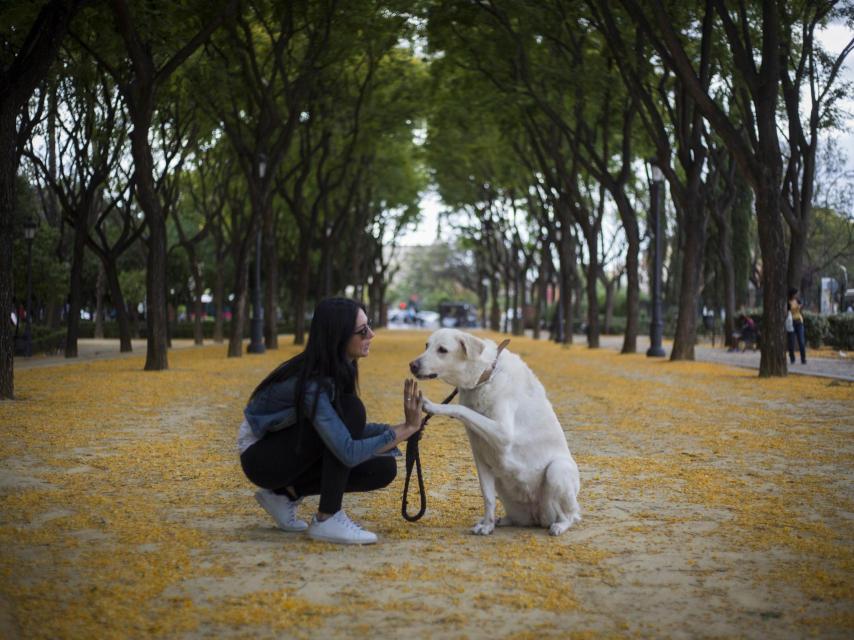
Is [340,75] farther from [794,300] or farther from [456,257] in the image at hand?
[456,257]

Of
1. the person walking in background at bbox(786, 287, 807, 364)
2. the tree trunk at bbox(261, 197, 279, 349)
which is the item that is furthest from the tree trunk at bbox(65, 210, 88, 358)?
the person walking in background at bbox(786, 287, 807, 364)

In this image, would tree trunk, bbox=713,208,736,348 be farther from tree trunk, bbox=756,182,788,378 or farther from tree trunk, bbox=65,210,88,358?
tree trunk, bbox=65,210,88,358

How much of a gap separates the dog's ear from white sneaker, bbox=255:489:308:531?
4.64 ft

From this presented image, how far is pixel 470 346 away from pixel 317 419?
0.94 meters

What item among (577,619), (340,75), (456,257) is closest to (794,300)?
(340,75)

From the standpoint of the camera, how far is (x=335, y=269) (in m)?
60.6

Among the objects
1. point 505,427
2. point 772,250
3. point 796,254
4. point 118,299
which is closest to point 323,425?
point 505,427

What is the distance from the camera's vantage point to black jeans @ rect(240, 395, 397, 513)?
5598mm

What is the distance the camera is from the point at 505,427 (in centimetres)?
560

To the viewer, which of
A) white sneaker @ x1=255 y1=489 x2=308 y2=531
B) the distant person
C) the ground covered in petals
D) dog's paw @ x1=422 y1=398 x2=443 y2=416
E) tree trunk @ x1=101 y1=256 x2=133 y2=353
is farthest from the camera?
the distant person

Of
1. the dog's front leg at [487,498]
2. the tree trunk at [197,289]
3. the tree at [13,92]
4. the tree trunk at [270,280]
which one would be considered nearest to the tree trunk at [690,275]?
the tree trunk at [270,280]

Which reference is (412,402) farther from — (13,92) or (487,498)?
(13,92)

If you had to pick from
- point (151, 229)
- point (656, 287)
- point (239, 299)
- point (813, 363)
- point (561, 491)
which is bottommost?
point (561, 491)

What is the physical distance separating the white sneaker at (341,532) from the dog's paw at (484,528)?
2.00 ft
